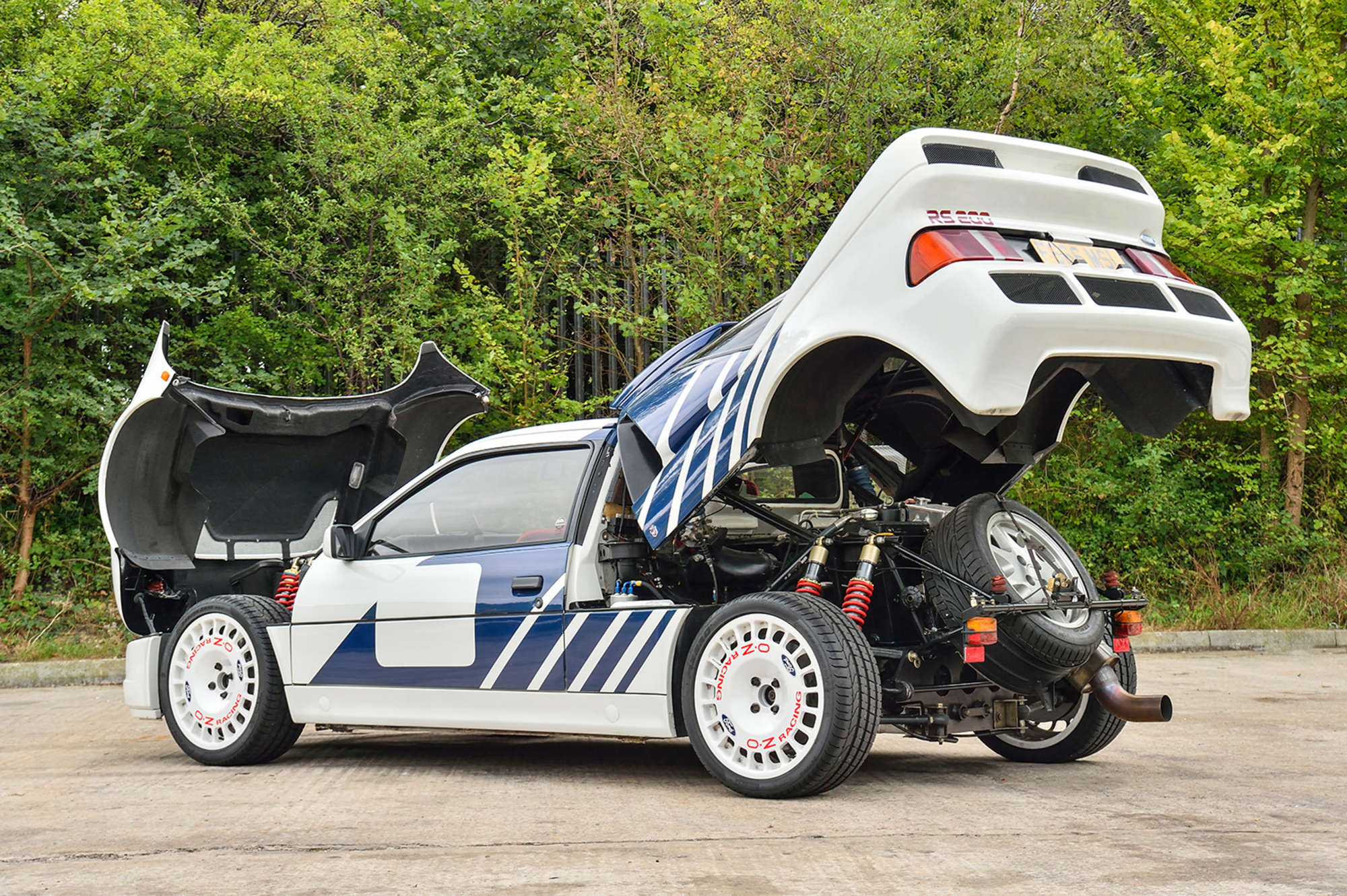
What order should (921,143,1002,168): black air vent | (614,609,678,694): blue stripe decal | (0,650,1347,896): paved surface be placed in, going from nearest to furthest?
(0,650,1347,896): paved surface, (921,143,1002,168): black air vent, (614,609,678,694): blue stripe decal

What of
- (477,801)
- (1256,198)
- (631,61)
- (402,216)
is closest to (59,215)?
(402,216)

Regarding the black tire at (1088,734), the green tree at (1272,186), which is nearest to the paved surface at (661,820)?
the black tire at (1088,734)

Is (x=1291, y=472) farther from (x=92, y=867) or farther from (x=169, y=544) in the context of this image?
(x=92, y=867)

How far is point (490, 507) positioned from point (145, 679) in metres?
2.32

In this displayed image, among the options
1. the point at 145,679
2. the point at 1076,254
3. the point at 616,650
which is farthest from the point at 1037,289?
the point at 145,679

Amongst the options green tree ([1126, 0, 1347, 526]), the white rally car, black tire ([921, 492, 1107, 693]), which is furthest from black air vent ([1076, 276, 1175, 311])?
green tree ([1126, 0, 1347, 526])

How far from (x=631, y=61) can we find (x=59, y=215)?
641 cm

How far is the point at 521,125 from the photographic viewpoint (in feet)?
52.0

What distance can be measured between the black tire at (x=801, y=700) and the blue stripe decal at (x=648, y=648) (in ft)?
0.71

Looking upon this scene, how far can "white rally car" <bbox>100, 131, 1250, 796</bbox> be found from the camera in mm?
Result: 5488

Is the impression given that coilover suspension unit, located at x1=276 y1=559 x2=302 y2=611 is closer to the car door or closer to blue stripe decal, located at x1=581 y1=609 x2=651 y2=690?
the car door

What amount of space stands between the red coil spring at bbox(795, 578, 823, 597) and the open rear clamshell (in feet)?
11.2

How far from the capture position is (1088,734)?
258 inches

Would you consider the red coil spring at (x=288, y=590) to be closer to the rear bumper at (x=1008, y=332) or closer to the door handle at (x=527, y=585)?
the door handle at (x=527, y=585)
